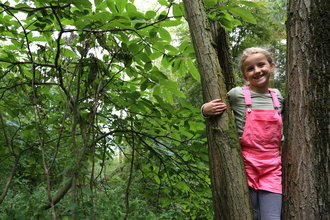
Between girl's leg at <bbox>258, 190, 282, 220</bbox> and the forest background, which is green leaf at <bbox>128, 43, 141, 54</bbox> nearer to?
the forest background

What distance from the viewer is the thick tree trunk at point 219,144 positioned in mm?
1033

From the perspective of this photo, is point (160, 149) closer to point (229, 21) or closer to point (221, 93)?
point (221, 93)

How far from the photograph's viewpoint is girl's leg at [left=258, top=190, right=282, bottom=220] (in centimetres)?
118

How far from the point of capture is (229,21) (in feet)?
4.58

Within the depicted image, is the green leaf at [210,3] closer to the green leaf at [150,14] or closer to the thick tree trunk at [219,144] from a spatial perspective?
the thick tree trunk at [219,144]

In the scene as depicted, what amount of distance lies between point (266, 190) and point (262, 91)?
64cm

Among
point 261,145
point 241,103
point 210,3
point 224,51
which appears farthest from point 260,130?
point 210,3

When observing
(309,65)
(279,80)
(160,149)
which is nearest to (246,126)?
(309,65)

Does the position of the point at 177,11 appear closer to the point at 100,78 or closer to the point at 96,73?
the point at 96,73

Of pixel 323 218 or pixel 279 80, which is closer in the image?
pixel 323 218

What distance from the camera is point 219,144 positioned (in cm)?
110

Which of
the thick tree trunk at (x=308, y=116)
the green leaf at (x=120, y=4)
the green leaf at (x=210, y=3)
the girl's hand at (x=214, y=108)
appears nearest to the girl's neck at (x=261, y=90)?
the thick tree trunk at (x=308, y=116)

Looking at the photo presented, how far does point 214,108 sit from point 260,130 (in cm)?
46

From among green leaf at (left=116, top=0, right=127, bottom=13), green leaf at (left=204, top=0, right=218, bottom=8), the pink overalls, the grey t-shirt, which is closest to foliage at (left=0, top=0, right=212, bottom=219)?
green leaf at (left=116, top=0, right=127, bottom=13)
